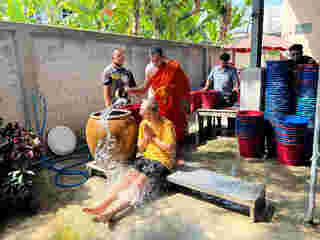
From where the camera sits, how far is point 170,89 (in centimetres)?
442

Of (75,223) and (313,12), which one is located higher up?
(313,12)

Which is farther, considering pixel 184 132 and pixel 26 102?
pixel 184 132

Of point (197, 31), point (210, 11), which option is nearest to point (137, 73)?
point (210, 11)

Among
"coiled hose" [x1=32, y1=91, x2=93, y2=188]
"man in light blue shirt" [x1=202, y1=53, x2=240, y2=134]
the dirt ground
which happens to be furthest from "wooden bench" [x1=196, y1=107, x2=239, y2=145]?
"coiled hose" [x1=32, y1=91, x2=93, y2=188]

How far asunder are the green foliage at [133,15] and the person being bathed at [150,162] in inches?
376

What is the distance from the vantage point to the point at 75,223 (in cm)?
248

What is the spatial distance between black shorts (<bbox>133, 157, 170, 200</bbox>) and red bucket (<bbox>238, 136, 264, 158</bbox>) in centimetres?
155

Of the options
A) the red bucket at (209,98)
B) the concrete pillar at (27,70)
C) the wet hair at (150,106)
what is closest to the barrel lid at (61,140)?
the concrete pillar at (27,70)

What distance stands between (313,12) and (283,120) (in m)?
6.81

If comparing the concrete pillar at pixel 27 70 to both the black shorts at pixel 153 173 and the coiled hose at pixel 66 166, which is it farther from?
the black shorts at pixel 153 173

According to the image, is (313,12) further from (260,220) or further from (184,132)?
(260,220)

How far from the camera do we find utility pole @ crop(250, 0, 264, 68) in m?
4.46

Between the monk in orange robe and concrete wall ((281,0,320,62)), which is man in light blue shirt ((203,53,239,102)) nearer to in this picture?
the monk in orange robe

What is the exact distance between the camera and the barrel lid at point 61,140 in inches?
170
